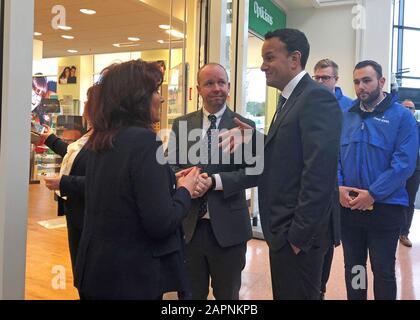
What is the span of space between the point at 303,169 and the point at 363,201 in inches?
35.8

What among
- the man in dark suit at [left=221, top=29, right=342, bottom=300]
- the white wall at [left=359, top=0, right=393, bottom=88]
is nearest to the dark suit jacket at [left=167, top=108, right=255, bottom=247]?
the man in dark suit at [left=221, top=29, right=342, bottom=300]

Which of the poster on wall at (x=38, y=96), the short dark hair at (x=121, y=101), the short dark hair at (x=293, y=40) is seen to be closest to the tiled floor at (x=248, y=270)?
the poster on wall at (x=38, y=96)

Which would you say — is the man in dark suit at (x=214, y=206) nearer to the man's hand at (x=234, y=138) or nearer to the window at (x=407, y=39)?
the man's hand at (x=234, y=138)

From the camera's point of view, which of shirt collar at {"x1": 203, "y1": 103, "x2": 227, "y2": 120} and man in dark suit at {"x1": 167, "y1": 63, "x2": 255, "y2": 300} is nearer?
man in dark suit at {"x1": 167, "y1": 63, "x2": 255, "y2": 300}

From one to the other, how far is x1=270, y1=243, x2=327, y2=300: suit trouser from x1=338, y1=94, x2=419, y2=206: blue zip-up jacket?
873 mm

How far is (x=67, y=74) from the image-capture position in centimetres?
1110

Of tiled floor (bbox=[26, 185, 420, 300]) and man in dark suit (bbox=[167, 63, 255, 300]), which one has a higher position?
man in dark suit (bbox=[167, 63, 255, 300])

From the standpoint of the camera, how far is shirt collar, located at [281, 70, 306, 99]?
169cm

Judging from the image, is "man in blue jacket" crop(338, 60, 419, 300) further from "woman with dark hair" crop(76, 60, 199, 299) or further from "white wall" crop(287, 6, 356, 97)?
"white wall" crop(287, 6, 356, 97)

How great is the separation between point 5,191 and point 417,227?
241 inches

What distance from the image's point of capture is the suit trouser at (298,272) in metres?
1.58

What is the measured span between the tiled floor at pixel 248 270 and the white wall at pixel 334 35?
327 centimetres
